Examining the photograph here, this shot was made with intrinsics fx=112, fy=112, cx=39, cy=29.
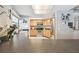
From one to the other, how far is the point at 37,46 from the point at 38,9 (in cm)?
54

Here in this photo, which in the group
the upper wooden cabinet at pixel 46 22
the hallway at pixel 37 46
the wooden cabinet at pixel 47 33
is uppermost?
the upper wooden cabinet at pixel 46 22

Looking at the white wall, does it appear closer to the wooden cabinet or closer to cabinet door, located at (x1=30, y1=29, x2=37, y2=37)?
the wooden cabinet

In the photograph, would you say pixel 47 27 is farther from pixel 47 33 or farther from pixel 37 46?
pixel 37 46

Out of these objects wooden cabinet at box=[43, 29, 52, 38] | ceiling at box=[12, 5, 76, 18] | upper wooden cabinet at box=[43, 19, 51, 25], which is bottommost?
wooden cabinet at box=[43, 29, 52, 38]

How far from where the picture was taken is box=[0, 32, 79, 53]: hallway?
1486mm

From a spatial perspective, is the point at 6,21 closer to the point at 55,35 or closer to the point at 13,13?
the point at 13,13

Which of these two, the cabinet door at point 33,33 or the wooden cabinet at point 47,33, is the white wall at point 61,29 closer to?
the wooden cabinet at point 47,33

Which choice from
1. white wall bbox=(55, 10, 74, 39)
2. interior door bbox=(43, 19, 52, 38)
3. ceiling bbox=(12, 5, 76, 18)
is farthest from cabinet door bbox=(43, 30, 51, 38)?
ceiling bbox=(12, 5, 76, 18)

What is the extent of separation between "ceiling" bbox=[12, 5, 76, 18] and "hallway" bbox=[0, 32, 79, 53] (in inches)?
12.4

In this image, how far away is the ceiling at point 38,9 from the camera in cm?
152

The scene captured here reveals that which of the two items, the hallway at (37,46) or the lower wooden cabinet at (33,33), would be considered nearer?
the hallway at (37,46)

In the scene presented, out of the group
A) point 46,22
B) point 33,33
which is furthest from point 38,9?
point 33,33

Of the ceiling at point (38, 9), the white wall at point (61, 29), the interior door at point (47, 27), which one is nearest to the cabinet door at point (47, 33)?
the interior door at point (47, 27)

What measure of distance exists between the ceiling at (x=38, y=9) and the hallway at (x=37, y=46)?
315mm
